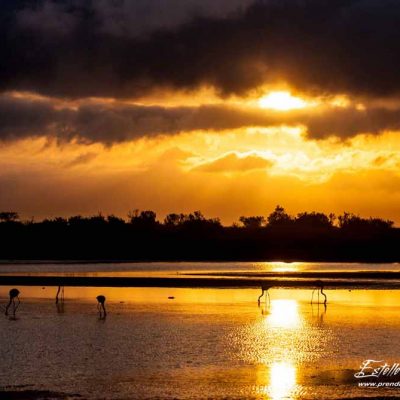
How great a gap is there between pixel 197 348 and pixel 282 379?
547 centimetres

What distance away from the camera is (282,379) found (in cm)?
2036

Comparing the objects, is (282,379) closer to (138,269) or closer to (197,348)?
(197,348)

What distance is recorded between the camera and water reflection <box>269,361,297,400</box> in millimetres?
18578

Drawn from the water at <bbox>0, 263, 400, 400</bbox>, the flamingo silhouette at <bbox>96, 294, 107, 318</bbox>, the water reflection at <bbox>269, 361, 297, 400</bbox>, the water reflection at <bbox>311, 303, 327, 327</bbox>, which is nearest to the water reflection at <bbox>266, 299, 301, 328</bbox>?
the water at <bbox>0, 263, 400, 400</bbox>

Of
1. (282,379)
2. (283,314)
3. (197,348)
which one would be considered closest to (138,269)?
(283,314)

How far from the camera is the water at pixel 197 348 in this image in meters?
19.3

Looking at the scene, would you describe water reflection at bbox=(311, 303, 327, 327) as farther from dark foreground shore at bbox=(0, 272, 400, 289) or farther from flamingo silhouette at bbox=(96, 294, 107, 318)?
dark foreground shore at bbox=(0, 272, 400, 289)

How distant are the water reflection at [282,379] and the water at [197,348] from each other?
0.08 ft

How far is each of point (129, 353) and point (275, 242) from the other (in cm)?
11371

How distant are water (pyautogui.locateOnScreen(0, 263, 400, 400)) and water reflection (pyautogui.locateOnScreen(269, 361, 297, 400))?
0.03 m

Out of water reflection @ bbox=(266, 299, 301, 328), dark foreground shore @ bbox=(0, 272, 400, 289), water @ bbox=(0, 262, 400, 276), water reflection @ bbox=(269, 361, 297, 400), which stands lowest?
water reflection @ bbox=(269, 361, 297, 400)

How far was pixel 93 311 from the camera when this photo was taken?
124 feet

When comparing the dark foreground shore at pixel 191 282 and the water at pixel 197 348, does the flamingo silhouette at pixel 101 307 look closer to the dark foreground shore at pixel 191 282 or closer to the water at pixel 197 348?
the water at pixel 197 348

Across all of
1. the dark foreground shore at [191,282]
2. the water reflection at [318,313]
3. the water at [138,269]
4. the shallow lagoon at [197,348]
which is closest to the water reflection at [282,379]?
the shallow lagoon at [197,348]
